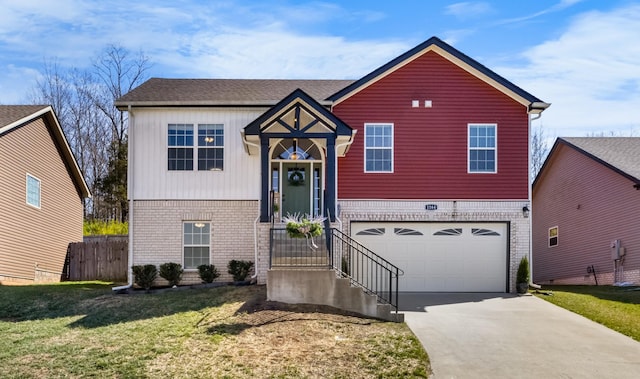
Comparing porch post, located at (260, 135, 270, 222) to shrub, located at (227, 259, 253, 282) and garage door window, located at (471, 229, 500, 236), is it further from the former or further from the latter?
garage door window, located at (471, 229, 500, 236)

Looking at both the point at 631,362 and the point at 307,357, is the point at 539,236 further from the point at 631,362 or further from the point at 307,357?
the point at 307,357

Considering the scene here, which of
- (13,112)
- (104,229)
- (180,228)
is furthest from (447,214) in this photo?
(104,229)

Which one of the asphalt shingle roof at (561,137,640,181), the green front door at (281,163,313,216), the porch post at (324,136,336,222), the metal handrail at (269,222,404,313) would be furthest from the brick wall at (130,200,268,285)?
the asphalt shingle roof at (561,137,640,181)

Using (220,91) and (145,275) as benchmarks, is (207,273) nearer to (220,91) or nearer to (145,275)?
(145,275)

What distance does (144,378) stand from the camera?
9625mm

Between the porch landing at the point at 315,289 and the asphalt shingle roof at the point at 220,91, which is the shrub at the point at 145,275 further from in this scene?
the porch landing at the point at 315,289

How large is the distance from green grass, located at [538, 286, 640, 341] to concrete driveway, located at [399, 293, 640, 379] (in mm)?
289

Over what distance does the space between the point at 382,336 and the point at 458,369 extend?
1708 millimetres

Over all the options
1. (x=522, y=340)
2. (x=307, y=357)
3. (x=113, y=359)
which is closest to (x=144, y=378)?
(x=113, y=359)

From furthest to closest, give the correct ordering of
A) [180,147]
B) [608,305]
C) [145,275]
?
Result: [180,147] → [145,275] → [608,305]

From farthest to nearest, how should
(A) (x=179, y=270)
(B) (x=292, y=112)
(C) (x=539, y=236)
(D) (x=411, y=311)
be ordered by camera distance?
(C) (x=539, y=236) < (A) (x=179, y=270) < (B) (x=292, y=112) < (D) (x=411, y=311)

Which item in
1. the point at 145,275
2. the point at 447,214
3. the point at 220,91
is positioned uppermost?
the point at 220,91

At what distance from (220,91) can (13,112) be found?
7.55 meters

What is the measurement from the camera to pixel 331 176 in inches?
634
